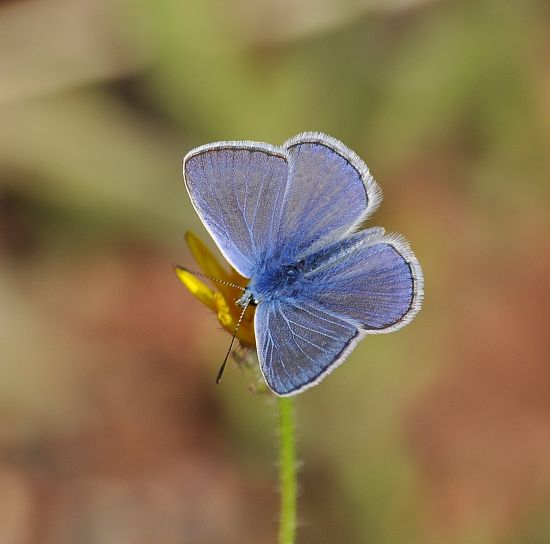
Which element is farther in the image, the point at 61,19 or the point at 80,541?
the point at 61,19

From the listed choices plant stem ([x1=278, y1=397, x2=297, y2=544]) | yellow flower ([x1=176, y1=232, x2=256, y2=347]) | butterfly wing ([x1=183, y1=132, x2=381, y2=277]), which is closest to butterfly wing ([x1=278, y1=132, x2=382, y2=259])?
butterfly wing ([x1=183, y1=132, x2=381, y2=277])

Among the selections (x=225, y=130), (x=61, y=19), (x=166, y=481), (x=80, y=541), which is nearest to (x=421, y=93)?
(x=225, y=130)

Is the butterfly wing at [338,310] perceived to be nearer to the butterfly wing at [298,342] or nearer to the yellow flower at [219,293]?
the butterfly wing at [298,342]

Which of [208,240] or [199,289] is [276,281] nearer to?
[199,289]

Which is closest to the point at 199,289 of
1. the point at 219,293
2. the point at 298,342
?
the point at 219,293

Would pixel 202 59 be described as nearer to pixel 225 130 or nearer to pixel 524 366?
pixel 225 130
